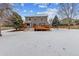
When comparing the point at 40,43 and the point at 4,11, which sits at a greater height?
the point at 4,11

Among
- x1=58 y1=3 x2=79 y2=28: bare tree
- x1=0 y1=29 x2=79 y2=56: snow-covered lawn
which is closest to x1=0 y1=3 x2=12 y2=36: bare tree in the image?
x1=0 y1=29 x2=79 y2=56: snow-covered lawn

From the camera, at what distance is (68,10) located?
6.56 feet

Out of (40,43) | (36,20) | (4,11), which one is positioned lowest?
(40,43)

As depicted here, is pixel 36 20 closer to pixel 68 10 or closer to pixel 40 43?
pixel 40 43

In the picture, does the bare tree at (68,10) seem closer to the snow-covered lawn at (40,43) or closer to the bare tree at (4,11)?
the snow-covered lawn at (40,43)

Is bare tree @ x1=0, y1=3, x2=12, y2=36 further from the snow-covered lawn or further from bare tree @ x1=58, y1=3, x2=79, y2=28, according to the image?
bare tree @ x1=58, y1=3, x2=79, y2=28

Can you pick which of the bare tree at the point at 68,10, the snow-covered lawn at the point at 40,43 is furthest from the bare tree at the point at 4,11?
the bare tree at the point at 68,10

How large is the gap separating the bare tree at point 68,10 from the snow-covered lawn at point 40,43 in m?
0.19

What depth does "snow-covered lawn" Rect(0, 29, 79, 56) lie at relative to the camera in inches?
76.3

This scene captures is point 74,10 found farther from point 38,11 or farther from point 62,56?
point 62,56

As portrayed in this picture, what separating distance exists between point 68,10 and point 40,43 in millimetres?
553

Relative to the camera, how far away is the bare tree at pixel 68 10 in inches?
77.9

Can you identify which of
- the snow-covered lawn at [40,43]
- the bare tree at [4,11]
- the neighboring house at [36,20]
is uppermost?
the bare tree at [4,11]

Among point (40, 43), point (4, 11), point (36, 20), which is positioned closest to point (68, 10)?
point (36, 20)
